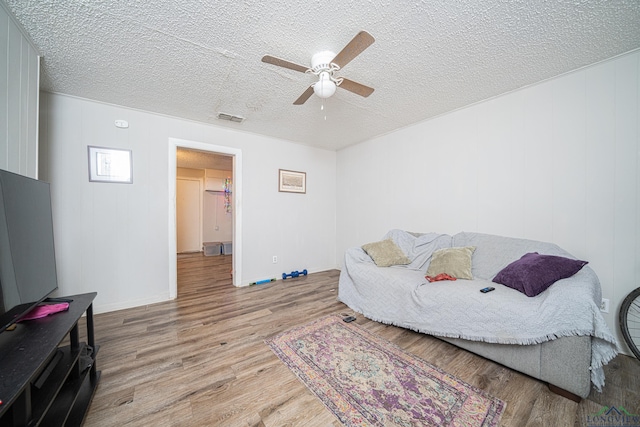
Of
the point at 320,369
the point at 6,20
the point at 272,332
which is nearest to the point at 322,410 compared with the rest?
the point at 320,369

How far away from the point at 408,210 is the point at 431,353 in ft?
6.62

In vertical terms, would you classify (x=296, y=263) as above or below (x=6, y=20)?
below

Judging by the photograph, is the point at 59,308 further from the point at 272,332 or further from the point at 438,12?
the point at 438,12

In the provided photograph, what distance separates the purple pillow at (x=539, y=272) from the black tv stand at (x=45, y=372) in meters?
2.75

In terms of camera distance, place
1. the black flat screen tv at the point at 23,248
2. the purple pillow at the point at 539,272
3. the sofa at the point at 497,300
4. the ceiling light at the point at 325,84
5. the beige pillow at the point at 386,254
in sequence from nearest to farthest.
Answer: the black flat screen tv at the point at 23,248 → the sofa at the point at 497,300 → the purple pillow at the point at 539,272 → the ceiling light at the point at 325,84 → the beige pillow at the point at 386,254

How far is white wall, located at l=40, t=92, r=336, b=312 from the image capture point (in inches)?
98.5

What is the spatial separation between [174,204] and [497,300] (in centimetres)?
367

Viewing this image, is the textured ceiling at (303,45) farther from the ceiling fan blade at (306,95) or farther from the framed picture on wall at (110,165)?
the framed picture on wall at (110,165)

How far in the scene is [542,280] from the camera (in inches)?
67.8

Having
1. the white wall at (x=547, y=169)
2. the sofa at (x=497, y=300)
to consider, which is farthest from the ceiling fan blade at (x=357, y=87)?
the sofa at (x=497, y=300)

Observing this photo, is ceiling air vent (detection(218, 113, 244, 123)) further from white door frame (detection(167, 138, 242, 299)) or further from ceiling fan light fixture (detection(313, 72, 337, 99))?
ceiling fan light fixture (detection(313, 72, 337, 99))

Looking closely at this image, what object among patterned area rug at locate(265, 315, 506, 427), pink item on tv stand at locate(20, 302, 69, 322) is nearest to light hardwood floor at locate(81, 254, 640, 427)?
patterned area rug at locate(265, 315, 506, 427)

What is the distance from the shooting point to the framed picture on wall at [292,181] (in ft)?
13.3

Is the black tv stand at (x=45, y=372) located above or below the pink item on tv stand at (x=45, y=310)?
below
